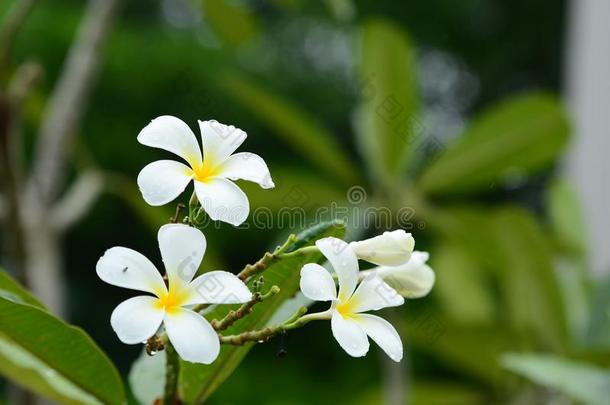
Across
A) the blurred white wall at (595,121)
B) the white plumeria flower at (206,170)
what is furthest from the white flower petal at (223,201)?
the blurred white wall at (595,121)

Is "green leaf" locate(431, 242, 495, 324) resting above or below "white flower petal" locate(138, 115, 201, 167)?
above

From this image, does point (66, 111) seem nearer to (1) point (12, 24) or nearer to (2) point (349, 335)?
(1) point (12, 24)

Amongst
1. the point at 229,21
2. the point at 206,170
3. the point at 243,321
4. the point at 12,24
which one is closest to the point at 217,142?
the point at 206,170

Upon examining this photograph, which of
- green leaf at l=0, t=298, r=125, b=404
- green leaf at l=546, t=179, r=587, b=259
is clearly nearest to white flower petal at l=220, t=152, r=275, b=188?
green leaf at l=0, t=298, r=125, b=404

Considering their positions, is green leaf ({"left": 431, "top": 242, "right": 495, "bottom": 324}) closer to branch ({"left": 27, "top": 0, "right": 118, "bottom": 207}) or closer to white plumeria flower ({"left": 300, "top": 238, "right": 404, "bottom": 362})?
branch ({"left": 27, "top": 0, "right": 118, "bottom": 207})

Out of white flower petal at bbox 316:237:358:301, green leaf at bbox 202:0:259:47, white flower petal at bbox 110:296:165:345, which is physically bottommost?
white flower petal at bbox 110:296:165:345

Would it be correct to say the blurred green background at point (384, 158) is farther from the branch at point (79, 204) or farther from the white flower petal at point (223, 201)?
the white flower petal at point (223, 201)
